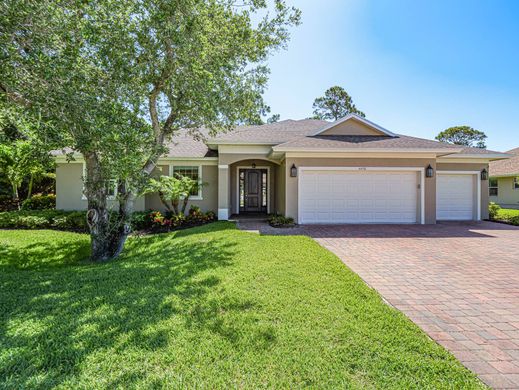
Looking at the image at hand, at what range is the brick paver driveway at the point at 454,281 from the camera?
105 inches

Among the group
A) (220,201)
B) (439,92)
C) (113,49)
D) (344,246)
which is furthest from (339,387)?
(439,92)

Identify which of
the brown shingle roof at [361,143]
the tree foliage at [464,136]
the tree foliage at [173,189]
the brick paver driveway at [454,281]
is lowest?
the brick paver driveway at [454,281]

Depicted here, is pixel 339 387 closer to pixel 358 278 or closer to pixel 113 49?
pixel 358 278

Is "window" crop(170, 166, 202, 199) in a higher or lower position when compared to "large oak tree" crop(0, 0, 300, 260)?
lower

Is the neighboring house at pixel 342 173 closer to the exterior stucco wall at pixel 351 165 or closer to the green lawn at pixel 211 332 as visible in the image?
the exterior stucco wall at pixel 351 165

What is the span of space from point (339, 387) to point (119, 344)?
221 cm

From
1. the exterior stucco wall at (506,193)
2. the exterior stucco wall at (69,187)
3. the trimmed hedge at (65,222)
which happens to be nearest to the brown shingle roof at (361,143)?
the trimmed hedge at (65,222)

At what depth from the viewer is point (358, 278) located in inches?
179

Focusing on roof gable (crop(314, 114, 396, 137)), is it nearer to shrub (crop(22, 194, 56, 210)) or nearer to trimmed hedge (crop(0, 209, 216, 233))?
trimmed hedge (crop(0, 209, 216, 233))

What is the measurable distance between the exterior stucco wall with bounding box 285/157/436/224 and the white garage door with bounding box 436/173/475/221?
2063 millimetres

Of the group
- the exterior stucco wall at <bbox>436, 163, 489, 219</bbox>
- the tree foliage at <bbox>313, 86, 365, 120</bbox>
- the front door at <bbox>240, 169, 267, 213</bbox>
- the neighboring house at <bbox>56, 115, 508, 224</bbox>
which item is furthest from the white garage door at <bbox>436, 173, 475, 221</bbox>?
the tree foliage at <bbox>313, 86, 365, 120</bbox>

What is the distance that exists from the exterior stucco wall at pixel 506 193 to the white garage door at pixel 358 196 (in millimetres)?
13843

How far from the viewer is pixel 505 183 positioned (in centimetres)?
1883

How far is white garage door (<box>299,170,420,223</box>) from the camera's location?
10461 mm
